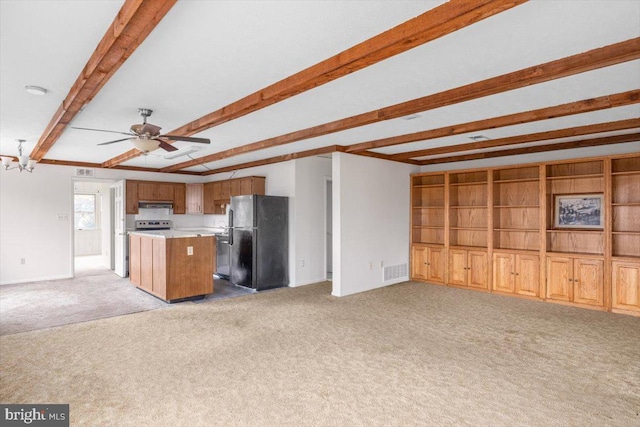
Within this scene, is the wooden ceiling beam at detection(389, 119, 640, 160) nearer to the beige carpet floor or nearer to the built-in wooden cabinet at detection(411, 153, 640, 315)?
the built-in wooden cabinet at detection(411, 153, 640, 315)

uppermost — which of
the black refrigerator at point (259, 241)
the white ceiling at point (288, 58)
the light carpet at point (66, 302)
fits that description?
the white ceiling at point (288, 58)

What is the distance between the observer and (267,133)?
500 cm

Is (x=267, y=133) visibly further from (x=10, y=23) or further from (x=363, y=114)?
(x=10, y=23)

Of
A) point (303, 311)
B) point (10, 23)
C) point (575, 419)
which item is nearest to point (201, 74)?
point (10, 23)

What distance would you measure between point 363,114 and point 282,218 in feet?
10.1

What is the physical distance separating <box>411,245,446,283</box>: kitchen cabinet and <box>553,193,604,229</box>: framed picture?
1956 millimetres

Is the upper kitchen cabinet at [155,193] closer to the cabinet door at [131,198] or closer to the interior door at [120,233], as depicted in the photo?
the cabinet door at [131,198]

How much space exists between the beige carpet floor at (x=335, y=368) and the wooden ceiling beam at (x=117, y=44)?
2331 millimetres

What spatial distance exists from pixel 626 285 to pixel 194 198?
324 inches

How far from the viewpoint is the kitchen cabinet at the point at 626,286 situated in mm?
4797

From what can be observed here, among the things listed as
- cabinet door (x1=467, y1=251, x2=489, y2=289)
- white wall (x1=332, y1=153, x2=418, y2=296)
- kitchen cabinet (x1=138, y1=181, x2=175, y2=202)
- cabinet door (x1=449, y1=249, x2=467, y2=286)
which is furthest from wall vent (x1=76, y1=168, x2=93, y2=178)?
cabinet door (x1=467, y1=251, x2=489, y2=289)

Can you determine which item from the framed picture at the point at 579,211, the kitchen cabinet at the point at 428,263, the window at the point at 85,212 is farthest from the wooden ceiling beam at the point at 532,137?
the window at the point at 85,212

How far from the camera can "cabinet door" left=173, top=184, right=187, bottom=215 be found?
8.62 meters

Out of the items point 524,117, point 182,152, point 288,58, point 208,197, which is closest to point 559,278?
point 524,117
